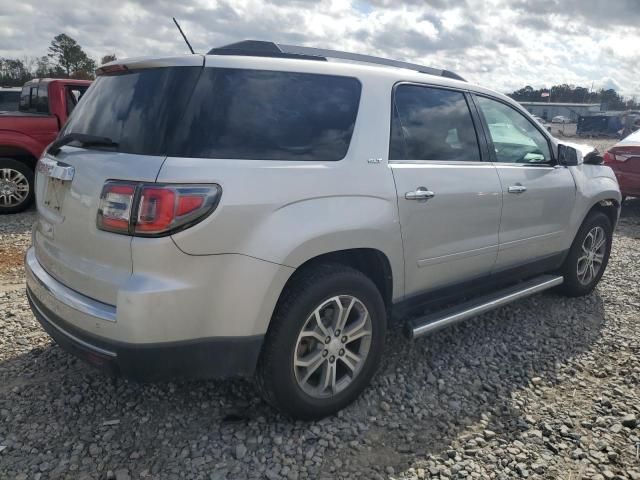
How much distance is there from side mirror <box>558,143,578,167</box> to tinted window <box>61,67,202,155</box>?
3.11 metres

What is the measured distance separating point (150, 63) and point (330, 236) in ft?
3.94

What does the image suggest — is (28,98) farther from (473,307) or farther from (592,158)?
(592,158)

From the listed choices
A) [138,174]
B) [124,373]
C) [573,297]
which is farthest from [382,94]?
[573,297]

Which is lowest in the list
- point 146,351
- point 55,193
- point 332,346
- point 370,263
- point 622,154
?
point 332,346

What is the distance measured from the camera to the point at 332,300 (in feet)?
8.57

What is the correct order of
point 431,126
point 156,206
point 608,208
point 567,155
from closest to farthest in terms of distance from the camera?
point 156,206 → point 431,126 → point 567,155 → point 608,208

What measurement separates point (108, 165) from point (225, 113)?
0.57 metres

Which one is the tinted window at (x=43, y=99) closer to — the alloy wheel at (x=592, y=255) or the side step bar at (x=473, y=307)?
the side step bar at (x=473, y=307)

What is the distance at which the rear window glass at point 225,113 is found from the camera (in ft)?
7.33

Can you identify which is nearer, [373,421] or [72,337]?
[72,337]

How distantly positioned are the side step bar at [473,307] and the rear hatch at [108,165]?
173 cm

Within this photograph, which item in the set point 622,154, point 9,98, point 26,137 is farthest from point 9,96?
point 622,154

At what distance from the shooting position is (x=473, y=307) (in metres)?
3.39

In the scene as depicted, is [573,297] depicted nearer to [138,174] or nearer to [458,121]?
[458,121]
